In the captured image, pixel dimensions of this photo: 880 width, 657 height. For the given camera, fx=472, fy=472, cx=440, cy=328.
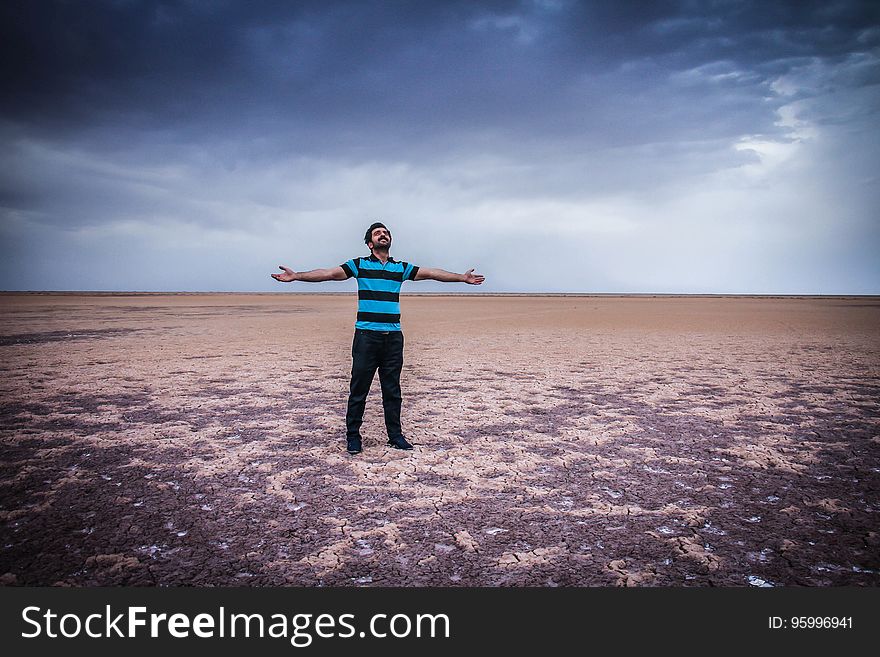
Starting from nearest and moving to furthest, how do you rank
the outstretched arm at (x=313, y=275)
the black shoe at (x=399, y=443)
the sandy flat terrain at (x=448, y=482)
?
the sandy flat terrain at (x=448, y=482), the outstretched arm at (x=313, y=275), the black shoe at (x=399, y=443)

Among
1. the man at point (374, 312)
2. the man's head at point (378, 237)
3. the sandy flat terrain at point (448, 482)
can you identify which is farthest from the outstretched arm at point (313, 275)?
the sandy flat terrain at point (448, 482)

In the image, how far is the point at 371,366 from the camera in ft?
14.8

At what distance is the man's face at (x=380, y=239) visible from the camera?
4.36 meters

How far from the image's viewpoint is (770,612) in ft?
7.59

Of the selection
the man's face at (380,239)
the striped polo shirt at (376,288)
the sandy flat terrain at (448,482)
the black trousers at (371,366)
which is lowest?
the sandy flat terrain at (448,482)

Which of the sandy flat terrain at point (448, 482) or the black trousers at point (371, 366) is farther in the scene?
the black trousers at point (371, 366)

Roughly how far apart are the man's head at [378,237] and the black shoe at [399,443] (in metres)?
1.89

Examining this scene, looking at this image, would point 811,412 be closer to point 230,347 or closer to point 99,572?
point 99,572

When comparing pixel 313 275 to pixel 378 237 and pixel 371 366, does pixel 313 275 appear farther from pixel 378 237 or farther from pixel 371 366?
pixel 371 366

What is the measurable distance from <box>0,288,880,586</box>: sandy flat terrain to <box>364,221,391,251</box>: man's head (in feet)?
6.52

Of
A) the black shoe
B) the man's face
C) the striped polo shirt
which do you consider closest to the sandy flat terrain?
the black shoe

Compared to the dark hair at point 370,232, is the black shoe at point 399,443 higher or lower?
lower

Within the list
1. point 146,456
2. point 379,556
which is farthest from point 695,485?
point 146,456

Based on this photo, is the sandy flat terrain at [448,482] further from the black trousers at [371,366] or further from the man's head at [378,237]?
the man's head at [378,237]
